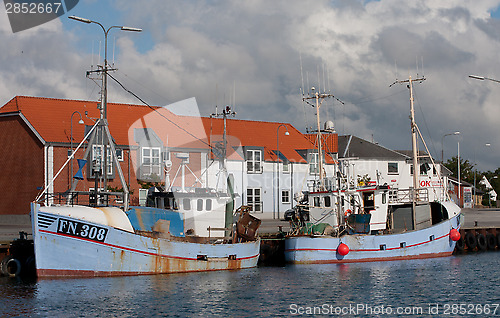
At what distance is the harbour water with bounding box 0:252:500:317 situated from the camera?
2334cm

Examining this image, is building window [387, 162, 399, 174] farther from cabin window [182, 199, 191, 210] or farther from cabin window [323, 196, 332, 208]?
cabin window [182, 199, 191, 210]

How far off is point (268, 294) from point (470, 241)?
24.0 m

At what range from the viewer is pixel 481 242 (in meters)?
46.5

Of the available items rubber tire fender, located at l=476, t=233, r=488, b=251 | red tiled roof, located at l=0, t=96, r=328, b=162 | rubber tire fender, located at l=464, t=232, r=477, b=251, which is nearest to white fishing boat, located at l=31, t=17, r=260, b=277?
red tiled roof, located at l=0, t=96, r=328, b=162

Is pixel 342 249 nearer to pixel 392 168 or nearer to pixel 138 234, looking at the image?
pixel 138 234

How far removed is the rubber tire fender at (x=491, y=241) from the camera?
46.8 meters

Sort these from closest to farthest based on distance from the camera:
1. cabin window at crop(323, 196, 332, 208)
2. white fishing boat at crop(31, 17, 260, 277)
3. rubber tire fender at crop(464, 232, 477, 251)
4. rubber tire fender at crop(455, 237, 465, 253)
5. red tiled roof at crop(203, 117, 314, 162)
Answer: white fishing boat at crop(31, 17, 260, 277) → cabin window at crop(323, 196, 332, 208) → rubber tire fender at crop(455, 237, 465, 253) → rubber tire fender at crop(464, 232, 477, 251) → red tiled roof at crop(203, 117, 314, 162)

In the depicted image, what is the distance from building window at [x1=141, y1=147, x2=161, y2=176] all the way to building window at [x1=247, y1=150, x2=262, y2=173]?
32.3 ft

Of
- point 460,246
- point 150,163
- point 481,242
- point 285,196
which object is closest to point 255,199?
point 285,196

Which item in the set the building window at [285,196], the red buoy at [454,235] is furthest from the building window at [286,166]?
the red buoy at [454,235]

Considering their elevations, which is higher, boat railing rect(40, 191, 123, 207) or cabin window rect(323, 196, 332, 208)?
boat railing rect(40, 191, 123, 207)

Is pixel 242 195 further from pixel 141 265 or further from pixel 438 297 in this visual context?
pixel 438 297

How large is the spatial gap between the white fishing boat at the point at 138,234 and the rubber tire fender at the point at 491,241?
1932 centimetres

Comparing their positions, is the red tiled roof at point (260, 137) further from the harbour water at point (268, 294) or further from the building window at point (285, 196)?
the harbour water at point (268, 294)
